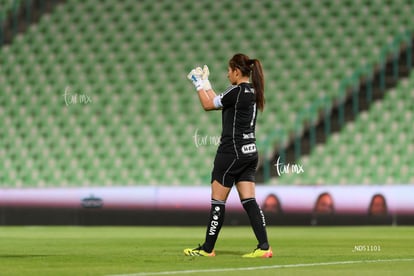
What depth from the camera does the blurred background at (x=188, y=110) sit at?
61.4 feet

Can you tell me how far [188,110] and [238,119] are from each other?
11.8 m

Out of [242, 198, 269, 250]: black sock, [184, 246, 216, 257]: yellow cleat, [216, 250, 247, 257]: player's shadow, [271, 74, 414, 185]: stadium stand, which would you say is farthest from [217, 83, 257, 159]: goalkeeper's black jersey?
[271, 74, 414, 185]: stadium stand

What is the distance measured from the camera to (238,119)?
923 centimetres

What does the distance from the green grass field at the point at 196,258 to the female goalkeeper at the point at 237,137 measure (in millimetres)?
394

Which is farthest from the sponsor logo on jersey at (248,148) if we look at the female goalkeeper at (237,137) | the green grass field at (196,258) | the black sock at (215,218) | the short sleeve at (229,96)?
the green grass field at (196,258)

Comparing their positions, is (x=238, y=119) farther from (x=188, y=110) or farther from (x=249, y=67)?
(x=188, y=110)

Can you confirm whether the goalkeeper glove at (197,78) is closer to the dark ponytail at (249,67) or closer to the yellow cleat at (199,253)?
the dark ponytail at (249,67)

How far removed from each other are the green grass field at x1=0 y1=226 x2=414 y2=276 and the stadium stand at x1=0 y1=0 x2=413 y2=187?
16.4 feet

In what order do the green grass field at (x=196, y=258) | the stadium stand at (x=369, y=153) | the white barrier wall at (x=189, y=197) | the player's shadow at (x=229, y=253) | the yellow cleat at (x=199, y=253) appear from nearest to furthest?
the green grass field at (x=196, y=258)
the yellow cleat at (x=199, y=253)
the player's shadow at (x=229, y=253)
the white barrier wall at (x=189, y=197)
the stadium stand at (x=369, y=153)

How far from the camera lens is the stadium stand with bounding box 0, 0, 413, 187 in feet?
67.4

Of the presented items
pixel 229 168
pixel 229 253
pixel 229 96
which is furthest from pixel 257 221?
pixel 229 96

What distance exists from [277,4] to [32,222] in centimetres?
772

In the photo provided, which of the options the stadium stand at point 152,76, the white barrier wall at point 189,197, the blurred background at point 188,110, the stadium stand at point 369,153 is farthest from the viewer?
the stadium stand at point 152,76

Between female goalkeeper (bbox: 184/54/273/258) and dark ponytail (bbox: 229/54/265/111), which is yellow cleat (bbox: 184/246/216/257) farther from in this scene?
dark ponytail (bbox: 229/54/265/111)
